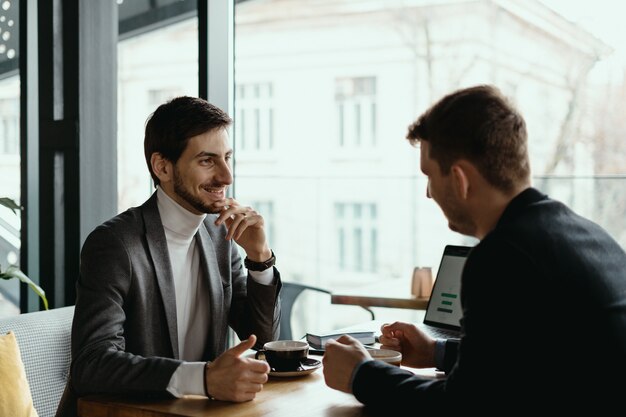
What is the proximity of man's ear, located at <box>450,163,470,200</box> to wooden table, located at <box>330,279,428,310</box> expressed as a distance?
86.3 inches

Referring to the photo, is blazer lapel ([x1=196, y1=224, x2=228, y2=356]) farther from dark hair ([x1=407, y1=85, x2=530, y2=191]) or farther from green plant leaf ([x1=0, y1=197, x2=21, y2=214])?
green plant leaf ([x1=0, y1=197, x2=21, y2=214])

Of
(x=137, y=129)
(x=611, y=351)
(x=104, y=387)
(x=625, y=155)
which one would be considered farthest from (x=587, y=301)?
(x=625, y=155)

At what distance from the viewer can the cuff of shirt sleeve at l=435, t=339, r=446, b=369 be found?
1.84 meters

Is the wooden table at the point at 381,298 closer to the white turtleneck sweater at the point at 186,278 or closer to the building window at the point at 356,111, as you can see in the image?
the white turtleneck sweater at the point at 186,278

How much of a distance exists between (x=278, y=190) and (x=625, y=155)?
8.32 ft

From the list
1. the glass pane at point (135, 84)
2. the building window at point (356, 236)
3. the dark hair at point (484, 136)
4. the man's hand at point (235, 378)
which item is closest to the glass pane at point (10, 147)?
the glass pane at point (135, 84)

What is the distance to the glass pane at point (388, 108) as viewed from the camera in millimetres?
5496

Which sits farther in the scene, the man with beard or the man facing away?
the man with beard

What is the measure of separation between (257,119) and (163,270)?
5.74 metres

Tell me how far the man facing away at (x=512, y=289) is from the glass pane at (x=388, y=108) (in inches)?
126

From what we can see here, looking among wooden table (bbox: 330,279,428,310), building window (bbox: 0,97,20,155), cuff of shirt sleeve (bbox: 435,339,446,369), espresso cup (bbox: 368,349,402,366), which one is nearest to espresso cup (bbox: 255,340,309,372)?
espresso cup (bbox: 368,349,402,366)

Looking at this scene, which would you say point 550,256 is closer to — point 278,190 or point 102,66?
point 102,66

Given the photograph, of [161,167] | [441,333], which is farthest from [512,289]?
[161,167]

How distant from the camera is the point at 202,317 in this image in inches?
86.2
